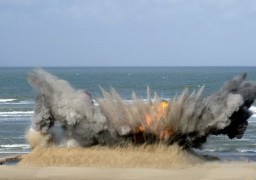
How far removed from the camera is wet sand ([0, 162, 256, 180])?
16.0 meters

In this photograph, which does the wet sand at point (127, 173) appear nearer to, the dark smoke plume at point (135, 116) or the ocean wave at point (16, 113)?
the dark smoke plume at point (135, 116)

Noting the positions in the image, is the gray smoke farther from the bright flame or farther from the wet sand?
the wet sand

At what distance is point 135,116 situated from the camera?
17.8 metres

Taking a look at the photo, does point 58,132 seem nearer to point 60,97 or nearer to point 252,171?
point 60,97

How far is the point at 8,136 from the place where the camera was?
2934 cm

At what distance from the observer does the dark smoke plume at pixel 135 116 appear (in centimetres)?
1777

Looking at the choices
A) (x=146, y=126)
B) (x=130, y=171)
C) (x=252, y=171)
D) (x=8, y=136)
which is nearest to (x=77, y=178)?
(x=130, y=171)


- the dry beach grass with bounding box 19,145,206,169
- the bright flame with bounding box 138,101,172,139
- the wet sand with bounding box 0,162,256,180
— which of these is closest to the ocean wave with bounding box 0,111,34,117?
the dry beach grass with bounding box 19,145,206,169

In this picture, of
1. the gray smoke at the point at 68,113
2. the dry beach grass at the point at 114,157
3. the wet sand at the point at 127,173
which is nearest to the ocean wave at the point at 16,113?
the gray smoke at the point at 68,113

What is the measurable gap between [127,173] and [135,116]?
6.19 ft

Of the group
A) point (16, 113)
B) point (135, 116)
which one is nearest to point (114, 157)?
point (135, 116)

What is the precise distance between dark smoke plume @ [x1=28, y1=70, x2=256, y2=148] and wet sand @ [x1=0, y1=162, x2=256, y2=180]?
1.23m

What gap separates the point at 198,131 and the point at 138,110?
155 centimetres

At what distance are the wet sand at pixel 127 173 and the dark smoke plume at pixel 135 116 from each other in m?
1.23
